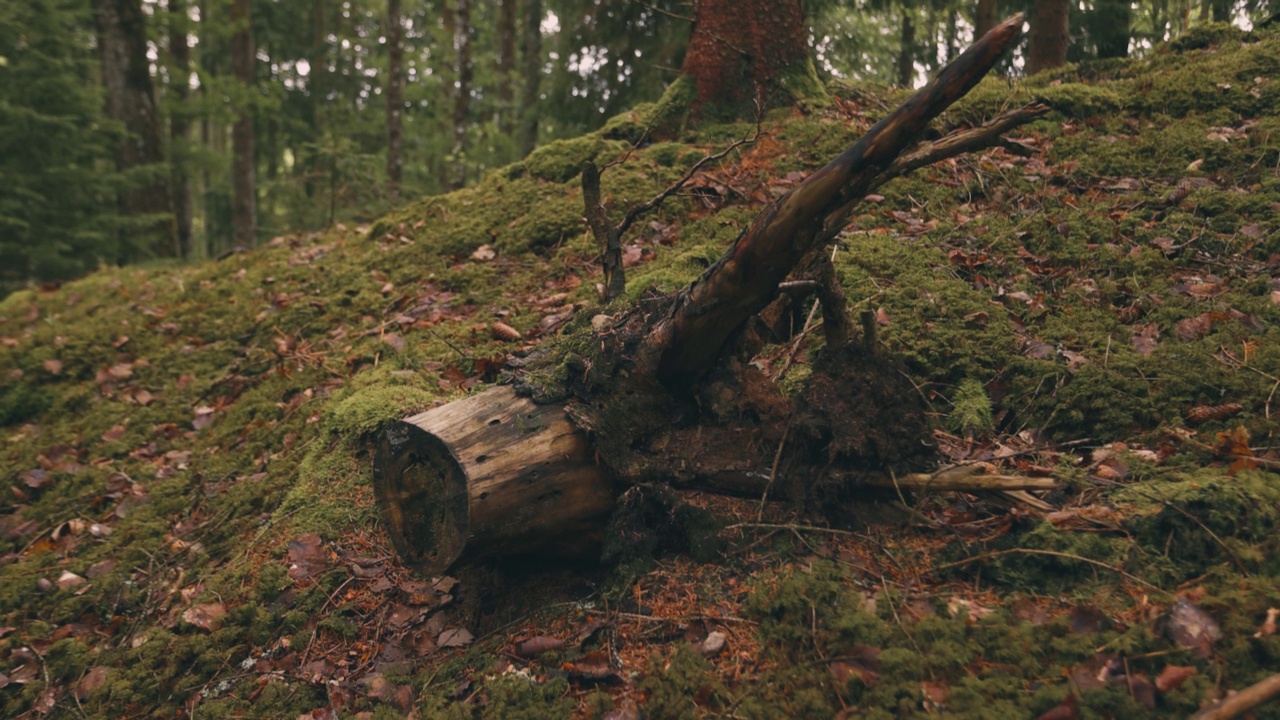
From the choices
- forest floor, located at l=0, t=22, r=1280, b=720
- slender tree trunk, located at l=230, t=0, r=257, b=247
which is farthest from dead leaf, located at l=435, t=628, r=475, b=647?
slender tree trunk, located at l=230, t=0, r=257, b=247

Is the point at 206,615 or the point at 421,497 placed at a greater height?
the point at 421,497

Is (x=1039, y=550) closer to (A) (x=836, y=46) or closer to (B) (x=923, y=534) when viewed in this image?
(B) (x=923, y=534)

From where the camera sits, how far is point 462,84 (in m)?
11.7

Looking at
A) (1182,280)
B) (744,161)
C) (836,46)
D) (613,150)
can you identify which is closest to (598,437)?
(1182,280)

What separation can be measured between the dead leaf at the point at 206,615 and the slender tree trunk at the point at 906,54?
12.9 meters

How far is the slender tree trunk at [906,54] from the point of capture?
13258 mm

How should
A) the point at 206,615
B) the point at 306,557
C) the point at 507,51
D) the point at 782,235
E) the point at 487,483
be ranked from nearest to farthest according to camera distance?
the point at 782,235 → the point at 487,483 → the point at 206,615 → the point at 306,557 → the point at 507,51

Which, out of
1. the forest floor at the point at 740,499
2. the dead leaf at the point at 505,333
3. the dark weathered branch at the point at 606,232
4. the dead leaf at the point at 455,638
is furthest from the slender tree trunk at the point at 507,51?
the dead leaf at the point at 455,638

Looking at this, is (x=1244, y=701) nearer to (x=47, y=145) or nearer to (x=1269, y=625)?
A: (x=1269, y=625)

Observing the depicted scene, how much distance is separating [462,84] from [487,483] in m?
10.2

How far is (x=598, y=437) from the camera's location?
2969 millimetres

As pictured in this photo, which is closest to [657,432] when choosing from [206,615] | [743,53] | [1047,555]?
[1047,555]

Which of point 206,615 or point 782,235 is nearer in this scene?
point 782,235

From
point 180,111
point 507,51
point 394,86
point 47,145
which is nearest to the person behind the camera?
point 47,145
